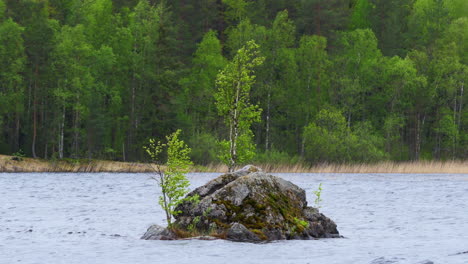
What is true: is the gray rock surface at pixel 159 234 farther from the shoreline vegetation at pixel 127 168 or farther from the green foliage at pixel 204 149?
the green foliage at pixel 204 149

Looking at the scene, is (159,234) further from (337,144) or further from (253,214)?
(337,144)

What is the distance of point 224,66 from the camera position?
80.1 meters

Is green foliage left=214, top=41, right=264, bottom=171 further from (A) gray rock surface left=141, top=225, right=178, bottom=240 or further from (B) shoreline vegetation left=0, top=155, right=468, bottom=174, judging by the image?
(B) shoreline vegetation left=0, top=155, right=468, bottom=174

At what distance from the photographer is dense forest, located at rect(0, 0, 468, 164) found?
235 feet

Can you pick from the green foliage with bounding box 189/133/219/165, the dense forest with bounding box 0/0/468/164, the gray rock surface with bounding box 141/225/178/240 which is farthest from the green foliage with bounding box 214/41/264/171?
the green foliage with bounding box 189/133/219/165

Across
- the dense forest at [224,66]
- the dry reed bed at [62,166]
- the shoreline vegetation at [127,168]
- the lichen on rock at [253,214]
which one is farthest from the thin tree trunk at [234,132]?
the dense forest at [224,66]

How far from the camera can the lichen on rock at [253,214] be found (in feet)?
58.4

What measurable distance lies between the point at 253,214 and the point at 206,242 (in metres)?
1.68

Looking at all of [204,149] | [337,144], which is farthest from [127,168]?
[337,144]

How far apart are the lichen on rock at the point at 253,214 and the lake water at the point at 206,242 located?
599 millimetres

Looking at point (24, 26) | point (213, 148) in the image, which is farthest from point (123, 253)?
point (24, 26)

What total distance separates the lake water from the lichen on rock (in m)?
0.60

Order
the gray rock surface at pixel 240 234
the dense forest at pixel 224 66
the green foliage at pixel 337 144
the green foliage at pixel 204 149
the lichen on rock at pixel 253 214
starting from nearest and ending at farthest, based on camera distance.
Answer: the gray rock surface at pixel 240 234, the lichen on rock at pixel 253 214, the green foliage at pixel 204 149, the green foliage at pixel 337 144, the dense forest at pixel 224 66

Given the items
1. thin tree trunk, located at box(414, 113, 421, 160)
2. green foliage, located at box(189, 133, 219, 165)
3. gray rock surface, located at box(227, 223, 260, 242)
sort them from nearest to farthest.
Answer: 1. gray rock surface, located at box(227, 223, 260, 242)
2. green foliage, located at box(189, 133, 219, 165)
3. thin tree trunk, located at box(414, 113, 421, 160)
